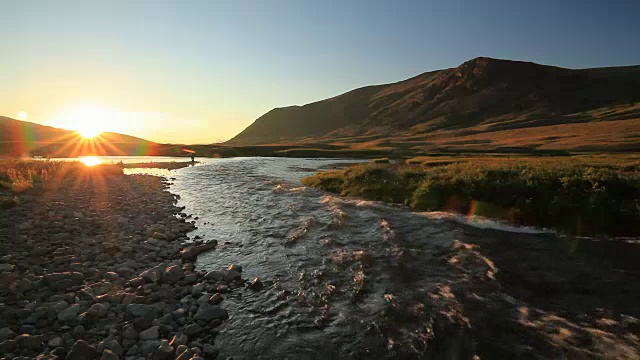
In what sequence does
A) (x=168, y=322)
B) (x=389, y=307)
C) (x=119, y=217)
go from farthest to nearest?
(x=119, y=217), (x=389, y=307), (x=168, y=322)

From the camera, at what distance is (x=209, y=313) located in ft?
33.3

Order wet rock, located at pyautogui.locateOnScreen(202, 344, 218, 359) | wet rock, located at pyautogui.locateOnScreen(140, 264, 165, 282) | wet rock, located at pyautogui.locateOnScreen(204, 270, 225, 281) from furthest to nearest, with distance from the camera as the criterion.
Result: wet rock, located at pyautogui.locateOnScreen(204, 270, 225, 281) → wet rock, located at pyautogui.locateOnScreen(140, 264, 165, 282) → wet rock, located at pyautogui.locateOnScreen(202, 344, 218, 359)

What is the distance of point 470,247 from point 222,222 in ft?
51.5

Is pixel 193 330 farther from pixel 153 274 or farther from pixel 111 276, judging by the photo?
pixel 111 276

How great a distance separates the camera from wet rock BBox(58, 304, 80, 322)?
9.16 metres

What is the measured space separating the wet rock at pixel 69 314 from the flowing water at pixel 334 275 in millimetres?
4083

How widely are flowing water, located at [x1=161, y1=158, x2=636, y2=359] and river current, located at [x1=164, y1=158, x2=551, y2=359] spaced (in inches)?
Result: 1.3

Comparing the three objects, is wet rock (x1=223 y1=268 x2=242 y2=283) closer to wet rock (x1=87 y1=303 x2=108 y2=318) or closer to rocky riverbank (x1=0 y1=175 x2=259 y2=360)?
rocky riverbank (x1=0 y1=175 x2=259 y2=360)

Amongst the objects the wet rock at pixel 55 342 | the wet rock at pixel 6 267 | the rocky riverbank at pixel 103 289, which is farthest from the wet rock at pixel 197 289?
the wet rock at pixel 6 267

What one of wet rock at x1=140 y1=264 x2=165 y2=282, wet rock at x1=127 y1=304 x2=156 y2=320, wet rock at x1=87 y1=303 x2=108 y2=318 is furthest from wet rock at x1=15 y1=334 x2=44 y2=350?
wet rock at x1=140 y1=264 x2=165 y2=282

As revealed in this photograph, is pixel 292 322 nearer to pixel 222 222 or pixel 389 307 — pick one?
pixel 389 307

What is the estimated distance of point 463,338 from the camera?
30.3 ft

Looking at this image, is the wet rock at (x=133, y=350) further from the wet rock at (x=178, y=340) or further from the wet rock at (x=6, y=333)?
the wet rock at (x=6, y=333)

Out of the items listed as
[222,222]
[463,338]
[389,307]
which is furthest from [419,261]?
[222,222]
